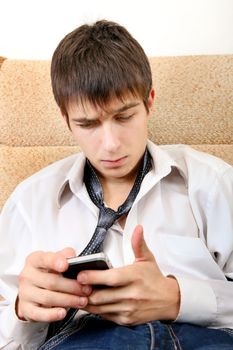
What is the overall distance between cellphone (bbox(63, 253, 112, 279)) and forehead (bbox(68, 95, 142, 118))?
0.32 meters

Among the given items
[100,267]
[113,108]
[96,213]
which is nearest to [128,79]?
[113,108]

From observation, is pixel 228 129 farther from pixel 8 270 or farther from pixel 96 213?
pixel 8 270

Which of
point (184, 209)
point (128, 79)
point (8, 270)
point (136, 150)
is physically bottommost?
point (8, 270)

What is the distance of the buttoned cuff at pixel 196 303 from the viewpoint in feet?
2.95

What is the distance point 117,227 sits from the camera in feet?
A: 3.41

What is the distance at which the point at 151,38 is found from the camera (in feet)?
4.69

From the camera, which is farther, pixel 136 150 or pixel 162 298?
pixel 136 150

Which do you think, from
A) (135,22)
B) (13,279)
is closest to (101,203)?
(13,279)

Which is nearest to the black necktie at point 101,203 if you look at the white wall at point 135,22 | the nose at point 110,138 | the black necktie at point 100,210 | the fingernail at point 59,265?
the black necktie at point 100,210

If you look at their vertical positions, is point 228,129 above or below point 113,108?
below

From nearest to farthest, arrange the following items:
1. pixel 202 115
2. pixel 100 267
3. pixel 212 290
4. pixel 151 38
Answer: pixel 100 267 → pixel 212 290 → pixel 202 115 → pixel 151 38

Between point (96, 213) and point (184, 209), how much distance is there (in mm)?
182

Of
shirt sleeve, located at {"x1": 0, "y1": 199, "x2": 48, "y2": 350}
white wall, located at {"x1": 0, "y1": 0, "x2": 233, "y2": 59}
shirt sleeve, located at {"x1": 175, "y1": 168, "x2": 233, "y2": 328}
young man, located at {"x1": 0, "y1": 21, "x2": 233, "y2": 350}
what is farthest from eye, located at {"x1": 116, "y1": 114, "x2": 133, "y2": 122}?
white wall, located at {"x1": 0, "y1": 0, "x2": 233, "y2": 59}

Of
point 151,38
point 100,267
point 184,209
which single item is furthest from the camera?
point 151,38
